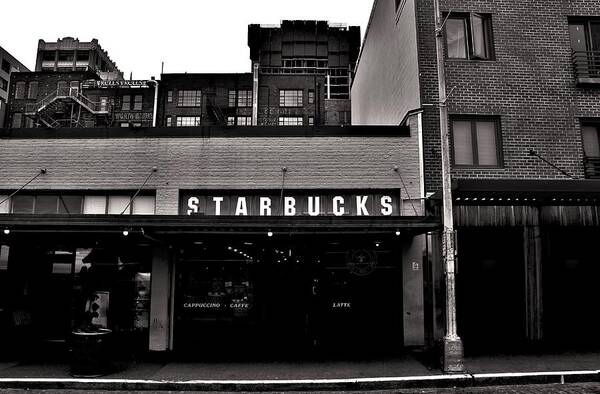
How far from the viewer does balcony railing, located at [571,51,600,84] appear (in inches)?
525

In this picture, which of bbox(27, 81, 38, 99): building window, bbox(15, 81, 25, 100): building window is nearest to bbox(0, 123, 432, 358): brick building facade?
bbox(27, 81, 38, 99): building window

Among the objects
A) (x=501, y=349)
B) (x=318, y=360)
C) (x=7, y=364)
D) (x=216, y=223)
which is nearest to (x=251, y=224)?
(x=216, y=223)

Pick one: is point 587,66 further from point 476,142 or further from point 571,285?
point 571,285

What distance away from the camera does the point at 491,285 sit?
1275cm

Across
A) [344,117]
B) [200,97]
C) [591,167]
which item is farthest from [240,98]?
[591,167]

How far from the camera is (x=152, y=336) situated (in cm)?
1219

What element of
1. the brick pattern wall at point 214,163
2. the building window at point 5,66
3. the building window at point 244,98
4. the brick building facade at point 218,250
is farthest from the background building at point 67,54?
the brick building facade at point 218,250

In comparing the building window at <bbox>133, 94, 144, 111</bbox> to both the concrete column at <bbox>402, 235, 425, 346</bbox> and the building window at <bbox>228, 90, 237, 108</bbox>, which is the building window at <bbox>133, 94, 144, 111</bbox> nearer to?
the building window at <bbox>228, 90, 237, 108</bbox>

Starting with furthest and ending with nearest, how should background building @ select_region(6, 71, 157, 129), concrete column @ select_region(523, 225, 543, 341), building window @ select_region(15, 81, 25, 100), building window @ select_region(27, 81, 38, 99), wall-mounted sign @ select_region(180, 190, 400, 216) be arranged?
building window @ select_region(15, 81, 25, 100) → building window @ select_region(27, 81, 38, 99) → background building @ select_region(6, 71, 157, 129) → wall-mounted sign @ select_region(180, 190, 400, 216) → concrete column @ select_region(523, 225, 543, 341)

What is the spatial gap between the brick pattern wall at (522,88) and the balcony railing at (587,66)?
18 cm

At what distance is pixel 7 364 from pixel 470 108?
12.2m

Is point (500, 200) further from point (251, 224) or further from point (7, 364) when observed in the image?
point (7, 364)

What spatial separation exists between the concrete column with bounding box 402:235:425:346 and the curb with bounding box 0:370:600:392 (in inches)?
109

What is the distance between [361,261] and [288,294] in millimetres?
2018
